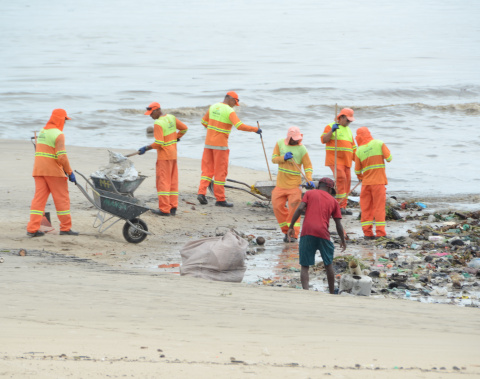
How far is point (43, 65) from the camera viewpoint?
44.9 meters

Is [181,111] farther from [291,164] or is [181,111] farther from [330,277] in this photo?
[330,277]

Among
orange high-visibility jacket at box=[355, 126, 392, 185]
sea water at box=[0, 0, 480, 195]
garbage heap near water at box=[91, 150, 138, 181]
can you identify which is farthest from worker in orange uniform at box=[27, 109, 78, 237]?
sea water at box=[0, 0, 480, 195]

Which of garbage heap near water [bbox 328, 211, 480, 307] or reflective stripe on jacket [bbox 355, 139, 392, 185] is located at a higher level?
reflective stripe on jacket [bbox 355, 139, 392, 185]

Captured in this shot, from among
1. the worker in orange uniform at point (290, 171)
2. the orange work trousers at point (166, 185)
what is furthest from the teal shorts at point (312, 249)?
the orange work trousers at point (166, 185)

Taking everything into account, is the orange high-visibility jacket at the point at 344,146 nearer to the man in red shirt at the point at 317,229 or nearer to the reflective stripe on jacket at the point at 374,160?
the reflective stripe on jacket at the point at 374,160

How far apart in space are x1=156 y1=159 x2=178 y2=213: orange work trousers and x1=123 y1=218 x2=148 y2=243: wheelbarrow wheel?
1567 millimetres

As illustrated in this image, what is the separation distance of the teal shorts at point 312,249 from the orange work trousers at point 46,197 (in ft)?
11.6

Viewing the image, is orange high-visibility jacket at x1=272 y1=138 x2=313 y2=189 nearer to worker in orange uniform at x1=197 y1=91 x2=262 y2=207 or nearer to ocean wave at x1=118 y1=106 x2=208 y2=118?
worker in orange uniform at x1=197 y1=91 x2=262 y2=207

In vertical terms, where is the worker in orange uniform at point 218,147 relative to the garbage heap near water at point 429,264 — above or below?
above

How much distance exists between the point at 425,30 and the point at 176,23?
28780mm

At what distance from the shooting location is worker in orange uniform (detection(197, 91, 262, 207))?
1291 cm

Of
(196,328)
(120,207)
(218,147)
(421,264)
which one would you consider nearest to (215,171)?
(218,147)

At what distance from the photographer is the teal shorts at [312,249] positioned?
8.32m

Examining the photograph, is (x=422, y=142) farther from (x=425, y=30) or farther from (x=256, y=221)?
(x=425, y=30)
